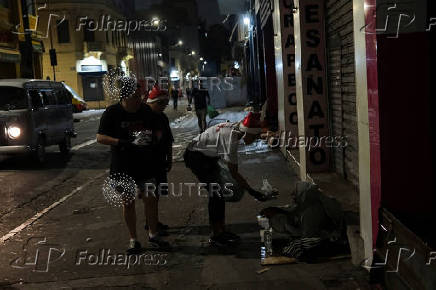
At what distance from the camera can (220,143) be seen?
5.45 m

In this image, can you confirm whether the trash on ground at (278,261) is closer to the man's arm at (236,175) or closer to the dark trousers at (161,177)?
the man's arm at (236,175)

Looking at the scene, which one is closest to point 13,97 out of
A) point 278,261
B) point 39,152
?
point 39,152

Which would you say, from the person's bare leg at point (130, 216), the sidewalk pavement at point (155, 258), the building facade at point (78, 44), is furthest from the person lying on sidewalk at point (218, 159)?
the building facade at point (78, 44)

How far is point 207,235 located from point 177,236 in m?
0.37

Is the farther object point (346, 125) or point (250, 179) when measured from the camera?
point (250, 179)

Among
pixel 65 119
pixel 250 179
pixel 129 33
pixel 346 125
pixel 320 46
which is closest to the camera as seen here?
pixel 346 125

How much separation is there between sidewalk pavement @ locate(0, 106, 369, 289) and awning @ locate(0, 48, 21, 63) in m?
18.2

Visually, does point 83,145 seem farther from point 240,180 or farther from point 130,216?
point 240,180

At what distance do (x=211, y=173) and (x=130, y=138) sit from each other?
0.98 meters

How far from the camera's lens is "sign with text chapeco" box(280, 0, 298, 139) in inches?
397

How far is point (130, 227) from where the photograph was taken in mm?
5578

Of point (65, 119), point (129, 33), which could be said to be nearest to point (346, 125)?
point (65, 119)

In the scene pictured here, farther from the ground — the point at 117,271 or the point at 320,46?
the point at 320,46

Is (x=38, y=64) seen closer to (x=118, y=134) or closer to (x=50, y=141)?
(x=50, y=141)
